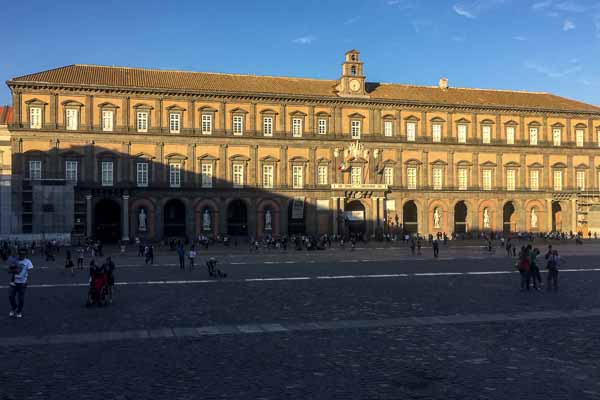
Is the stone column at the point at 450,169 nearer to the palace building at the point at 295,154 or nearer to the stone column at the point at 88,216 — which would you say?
the palace building at the point at 295,154

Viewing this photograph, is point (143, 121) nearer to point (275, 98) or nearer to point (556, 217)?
point (275, 98)

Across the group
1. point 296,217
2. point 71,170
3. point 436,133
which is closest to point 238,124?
point 296,217

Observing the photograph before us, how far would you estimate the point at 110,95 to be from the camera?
5325 centimetres

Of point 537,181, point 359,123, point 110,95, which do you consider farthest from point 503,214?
point 110,95

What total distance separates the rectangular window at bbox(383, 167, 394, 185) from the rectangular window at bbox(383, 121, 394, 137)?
3657mm

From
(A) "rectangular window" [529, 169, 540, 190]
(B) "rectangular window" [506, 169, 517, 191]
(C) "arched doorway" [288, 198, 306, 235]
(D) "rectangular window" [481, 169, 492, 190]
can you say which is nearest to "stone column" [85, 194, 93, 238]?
(C) "arched doorway" [288, 198, 306, 235]

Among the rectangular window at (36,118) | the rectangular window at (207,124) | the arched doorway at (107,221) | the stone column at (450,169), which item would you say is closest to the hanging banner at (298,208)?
the rectangular window at (207,124)

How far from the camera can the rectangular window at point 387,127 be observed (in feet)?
198

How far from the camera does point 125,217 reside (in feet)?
173

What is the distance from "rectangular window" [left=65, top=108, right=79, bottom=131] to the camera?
172ft

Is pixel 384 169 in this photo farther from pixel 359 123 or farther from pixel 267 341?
pixel 267 341

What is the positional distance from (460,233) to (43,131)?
42.9 metres

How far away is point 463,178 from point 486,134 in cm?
569

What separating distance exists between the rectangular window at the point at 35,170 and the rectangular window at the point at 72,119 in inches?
166
